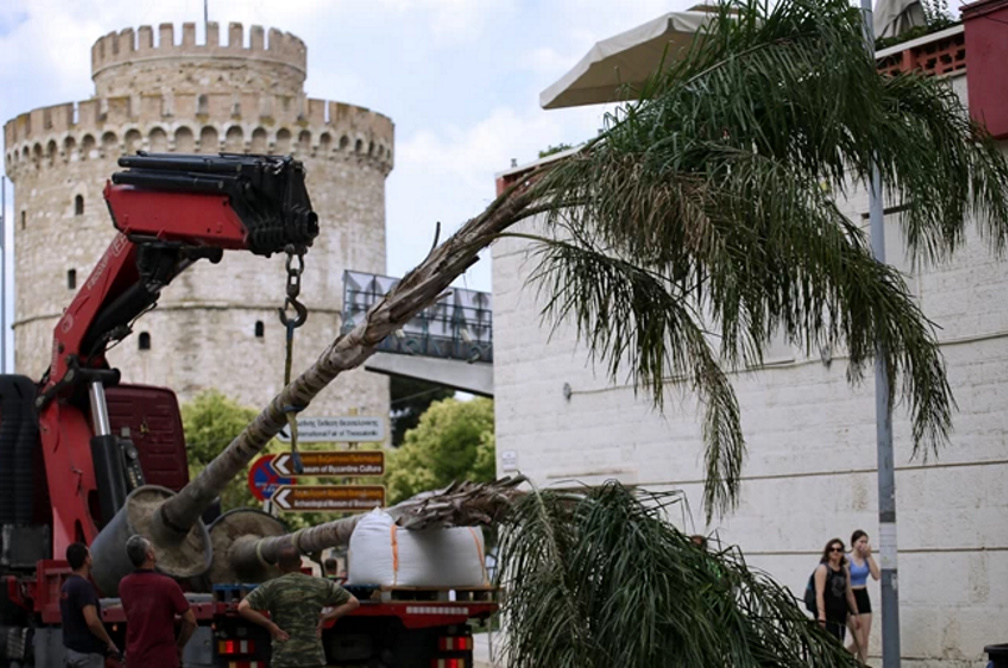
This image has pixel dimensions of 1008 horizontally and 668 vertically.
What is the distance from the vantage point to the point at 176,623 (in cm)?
1285

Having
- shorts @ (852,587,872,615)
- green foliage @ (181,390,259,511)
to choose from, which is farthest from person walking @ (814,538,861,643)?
green foliage @ (181,390,259,511)

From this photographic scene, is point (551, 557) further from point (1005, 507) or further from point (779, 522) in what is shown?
point (779, 522)

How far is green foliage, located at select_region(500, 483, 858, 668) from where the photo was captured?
10109 millimetres

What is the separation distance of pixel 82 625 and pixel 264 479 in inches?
292

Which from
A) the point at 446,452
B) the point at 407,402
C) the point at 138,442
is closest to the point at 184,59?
the point at 407,402

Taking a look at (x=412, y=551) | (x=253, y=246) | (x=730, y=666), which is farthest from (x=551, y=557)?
→ (x=253, y=246)

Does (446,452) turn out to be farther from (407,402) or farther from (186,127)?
(407,402)

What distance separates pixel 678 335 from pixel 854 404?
349 inches

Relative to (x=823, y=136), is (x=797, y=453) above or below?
below

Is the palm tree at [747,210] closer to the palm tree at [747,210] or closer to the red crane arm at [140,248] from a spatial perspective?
the palm tree at [747,210]

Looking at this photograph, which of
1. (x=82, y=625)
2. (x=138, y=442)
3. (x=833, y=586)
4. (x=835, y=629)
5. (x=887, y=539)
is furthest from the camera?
(x=833, y=586)

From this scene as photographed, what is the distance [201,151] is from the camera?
70.4 m

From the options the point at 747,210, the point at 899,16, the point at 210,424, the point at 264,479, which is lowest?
the point at 264,479

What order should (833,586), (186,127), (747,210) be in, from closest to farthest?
(747,210), (833,586), (186,127)
